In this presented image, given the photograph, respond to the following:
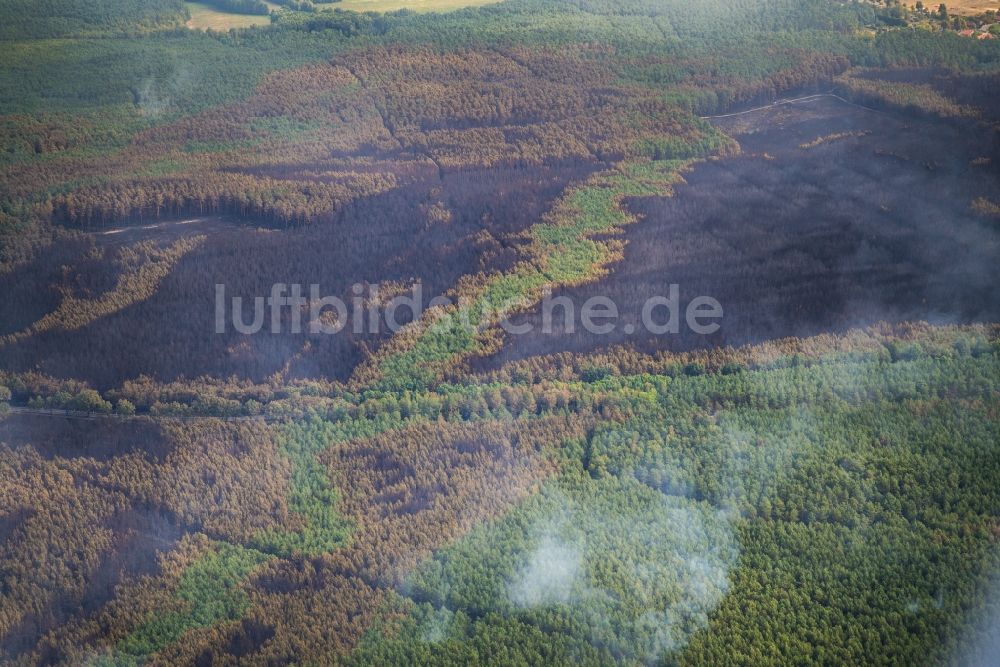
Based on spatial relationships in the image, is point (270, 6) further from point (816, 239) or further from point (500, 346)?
point (816, 239)

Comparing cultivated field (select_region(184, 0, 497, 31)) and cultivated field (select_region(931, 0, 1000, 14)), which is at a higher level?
cultivated field (select_region(931, 0, 1000, 14))

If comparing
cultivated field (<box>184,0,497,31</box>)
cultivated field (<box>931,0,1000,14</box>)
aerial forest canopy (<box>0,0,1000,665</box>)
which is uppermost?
cultivated field (<box>931,0,1000,14</box>)

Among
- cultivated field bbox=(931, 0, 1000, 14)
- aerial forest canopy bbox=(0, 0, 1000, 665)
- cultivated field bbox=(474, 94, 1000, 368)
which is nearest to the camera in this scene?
aerial forest canopy bbox=(0, 0, 1000, 665)

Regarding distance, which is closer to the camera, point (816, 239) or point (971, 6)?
point (816, 239)

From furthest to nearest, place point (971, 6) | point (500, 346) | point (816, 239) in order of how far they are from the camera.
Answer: point (971, 6) < point (816, 239) < point (500, 346)

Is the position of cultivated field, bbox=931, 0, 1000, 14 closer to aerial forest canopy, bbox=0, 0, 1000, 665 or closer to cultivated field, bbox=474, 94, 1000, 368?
aerial forest canopy, bbox=0, 0, 1000, 665

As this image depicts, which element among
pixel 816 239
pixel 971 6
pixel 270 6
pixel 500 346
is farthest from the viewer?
pixel 270 6

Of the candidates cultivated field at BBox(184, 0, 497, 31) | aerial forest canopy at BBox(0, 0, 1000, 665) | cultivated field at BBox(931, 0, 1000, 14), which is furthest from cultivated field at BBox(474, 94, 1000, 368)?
cultivated field at BBox(184, 0, 497, 31)

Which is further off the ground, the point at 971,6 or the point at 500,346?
the point at 971,6

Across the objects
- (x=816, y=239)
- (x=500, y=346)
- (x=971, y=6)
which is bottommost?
(x=500, y=346)

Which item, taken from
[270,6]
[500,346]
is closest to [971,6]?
[500,346]
